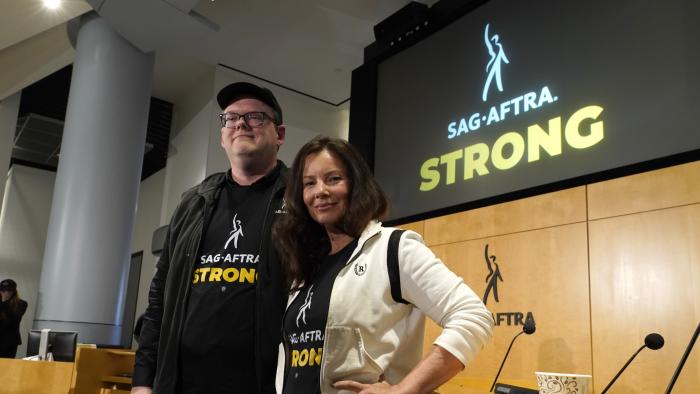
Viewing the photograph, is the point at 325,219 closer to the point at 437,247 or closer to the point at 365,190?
the point at 365,190

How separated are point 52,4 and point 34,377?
3677 millimetres

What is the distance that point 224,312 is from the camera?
5.24ft

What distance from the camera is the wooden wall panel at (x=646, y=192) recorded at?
10.5 feet

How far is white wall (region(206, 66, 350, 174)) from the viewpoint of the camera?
719 centimetres

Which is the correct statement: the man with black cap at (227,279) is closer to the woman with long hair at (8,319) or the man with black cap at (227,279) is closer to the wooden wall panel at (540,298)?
the wooden wall panel at (540,298)

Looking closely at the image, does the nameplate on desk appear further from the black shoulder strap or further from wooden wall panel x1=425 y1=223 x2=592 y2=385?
the black shoulder strap

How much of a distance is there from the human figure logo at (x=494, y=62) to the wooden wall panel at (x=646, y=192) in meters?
1.24

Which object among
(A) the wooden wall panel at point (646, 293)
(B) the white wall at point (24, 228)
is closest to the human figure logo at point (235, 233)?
(A) the wooden wall panel at point (646, 293)

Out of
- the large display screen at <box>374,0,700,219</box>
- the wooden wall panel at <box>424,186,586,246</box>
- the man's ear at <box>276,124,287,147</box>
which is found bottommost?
the man's ear at <box>276,124,287,147</box>

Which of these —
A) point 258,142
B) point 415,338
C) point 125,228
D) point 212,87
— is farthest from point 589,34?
point 212,87

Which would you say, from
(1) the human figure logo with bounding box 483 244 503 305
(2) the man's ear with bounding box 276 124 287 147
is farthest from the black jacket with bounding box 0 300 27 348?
(2) the man's ear with bounding box 276 124 287 147

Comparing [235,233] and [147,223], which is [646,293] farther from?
[147,223]

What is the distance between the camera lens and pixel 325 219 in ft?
4.63

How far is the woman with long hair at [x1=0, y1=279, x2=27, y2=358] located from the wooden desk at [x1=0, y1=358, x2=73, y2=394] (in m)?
2.95
